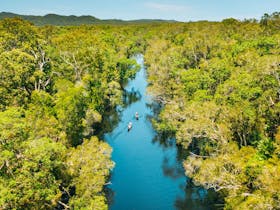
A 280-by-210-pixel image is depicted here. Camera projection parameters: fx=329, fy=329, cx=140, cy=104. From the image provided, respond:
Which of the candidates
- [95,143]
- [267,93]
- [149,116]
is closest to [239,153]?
[267,93]

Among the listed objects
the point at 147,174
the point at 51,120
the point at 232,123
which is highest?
the point at 232,123

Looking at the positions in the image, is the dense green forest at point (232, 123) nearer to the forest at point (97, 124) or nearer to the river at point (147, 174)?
the forest at point (97, 124)

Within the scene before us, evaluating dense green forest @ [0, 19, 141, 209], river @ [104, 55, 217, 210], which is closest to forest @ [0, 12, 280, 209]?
dense green forest @ [0, 19, 141, 209]

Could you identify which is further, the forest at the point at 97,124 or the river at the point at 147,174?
the river at the point at 147,174

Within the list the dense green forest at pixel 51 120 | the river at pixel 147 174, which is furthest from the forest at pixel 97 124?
the river at pixel 147 174

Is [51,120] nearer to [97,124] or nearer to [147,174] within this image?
[147,174]

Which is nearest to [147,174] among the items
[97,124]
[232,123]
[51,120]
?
[232,123]

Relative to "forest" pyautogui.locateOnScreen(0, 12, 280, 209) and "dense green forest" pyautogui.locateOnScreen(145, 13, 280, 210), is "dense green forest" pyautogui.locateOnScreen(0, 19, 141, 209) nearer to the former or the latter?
"forest" pyautogui.locateOnScreen(0, 12, 280, 209)

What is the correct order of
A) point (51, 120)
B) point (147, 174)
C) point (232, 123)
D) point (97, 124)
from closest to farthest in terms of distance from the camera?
point (51, 120) < point (232, 123) < point (147, 174) < point (97, 124)
